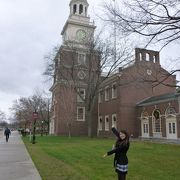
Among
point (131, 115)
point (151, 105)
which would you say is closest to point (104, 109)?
point (131, 115)

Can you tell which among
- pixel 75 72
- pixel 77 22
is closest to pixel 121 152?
pixel 75 72

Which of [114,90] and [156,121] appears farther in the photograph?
[114,90]

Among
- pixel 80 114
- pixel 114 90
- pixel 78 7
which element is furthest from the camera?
pixel 78 7

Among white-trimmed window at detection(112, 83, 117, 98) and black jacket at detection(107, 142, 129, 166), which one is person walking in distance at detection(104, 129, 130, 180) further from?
white-trimmed window at detection(112, 83, 117, 98)

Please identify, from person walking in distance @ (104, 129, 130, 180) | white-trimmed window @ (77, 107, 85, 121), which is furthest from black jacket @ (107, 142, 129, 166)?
white-trimmed window @ (77, 107, 85, 121)

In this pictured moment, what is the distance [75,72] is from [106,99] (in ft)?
24.0

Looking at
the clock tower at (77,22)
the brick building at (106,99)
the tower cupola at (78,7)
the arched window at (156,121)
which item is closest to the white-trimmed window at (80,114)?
the brick building at (106,99)

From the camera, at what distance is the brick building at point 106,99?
1420 inches

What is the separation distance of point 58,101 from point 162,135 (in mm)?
21339

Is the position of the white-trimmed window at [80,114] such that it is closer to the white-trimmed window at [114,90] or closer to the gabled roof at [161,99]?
the white-trimmed window at [114,90]

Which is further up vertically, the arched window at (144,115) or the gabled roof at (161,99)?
the gabled roof at (161,99)

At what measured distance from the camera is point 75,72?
1772 inches

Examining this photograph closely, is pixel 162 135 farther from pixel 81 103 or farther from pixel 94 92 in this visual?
pixel 81 103

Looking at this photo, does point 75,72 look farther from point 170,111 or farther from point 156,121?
point 170,111
